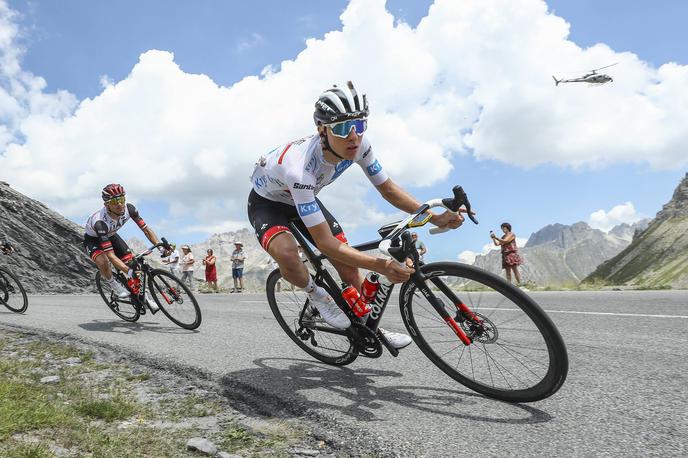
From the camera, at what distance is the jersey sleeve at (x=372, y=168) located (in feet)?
12.6

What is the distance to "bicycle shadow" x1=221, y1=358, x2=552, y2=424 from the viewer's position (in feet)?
9.15

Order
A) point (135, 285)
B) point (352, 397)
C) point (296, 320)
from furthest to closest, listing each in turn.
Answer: point (135, 285) < point (296, 320) < point (352, 397)

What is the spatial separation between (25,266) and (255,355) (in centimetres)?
2012

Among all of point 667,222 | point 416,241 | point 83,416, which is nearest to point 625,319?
point 416,241

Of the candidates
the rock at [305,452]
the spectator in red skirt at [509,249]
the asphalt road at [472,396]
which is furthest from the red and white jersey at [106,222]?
the spectator in red skirt at [509,249]

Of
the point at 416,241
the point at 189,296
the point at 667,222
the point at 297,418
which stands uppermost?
Result: the point at 667,222

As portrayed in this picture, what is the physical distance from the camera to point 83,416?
2783 mm

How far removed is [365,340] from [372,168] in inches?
55.6

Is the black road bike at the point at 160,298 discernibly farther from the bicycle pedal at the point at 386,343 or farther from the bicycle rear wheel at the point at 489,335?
the bicycle rear wheel at the point at 489,335

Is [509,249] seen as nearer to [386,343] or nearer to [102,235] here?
[102,235]

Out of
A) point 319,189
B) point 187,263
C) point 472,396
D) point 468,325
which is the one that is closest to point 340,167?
point 319,189

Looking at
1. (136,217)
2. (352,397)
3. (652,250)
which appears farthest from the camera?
(652,250)

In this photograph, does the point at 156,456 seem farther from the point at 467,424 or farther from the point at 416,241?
the point at 416,241

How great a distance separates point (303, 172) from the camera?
3340 millimetres
